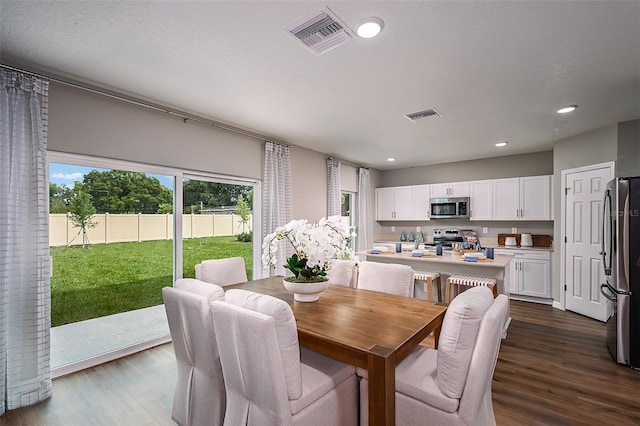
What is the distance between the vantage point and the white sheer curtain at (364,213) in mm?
6223

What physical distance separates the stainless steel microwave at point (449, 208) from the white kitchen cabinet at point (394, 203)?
1.66 ft

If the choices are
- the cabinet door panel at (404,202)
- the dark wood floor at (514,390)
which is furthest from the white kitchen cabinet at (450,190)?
the dark wood floor at (514,390)

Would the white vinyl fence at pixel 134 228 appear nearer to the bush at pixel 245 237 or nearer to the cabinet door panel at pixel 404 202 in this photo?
the bush at pixel 245 237

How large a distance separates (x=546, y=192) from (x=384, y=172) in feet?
10.4

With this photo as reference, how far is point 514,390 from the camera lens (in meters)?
2.41

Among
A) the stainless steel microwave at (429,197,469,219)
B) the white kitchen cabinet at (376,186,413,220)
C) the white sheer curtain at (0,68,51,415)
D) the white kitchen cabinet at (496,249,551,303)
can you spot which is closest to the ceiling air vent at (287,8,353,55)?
the white sheer curtain at (0,68,51,415)

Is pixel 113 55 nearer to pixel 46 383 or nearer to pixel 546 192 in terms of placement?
pixel 46 383

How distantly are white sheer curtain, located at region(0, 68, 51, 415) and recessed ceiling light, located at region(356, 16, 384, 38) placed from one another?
2472mm

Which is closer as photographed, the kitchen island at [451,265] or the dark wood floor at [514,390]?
the dark wood floor at [514,390]

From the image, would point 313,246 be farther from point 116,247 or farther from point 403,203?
point 403,203

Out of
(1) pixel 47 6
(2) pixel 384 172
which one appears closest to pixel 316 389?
(1) pixel 47 6

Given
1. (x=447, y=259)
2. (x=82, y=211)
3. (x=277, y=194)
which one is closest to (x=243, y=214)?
(x=277, y=194)

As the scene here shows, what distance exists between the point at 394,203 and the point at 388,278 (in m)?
4.17

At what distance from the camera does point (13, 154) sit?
7.39 feet
